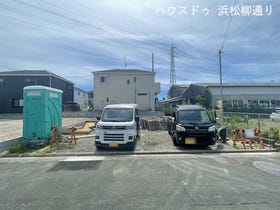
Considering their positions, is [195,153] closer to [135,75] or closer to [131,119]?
[131,119]

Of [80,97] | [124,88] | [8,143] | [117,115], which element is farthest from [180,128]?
[80,97]

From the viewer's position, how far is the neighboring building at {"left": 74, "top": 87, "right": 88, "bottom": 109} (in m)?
40.2

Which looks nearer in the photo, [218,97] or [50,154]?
[50,154]

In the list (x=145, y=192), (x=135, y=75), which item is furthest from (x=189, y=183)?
(x=135, y=75)

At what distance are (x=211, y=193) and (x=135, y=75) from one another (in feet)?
78.3

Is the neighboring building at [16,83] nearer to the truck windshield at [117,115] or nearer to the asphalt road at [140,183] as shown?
the truck windshield at [117,115]

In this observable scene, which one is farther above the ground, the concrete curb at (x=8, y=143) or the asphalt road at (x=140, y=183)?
the concrete curb at (x=8, y=143)

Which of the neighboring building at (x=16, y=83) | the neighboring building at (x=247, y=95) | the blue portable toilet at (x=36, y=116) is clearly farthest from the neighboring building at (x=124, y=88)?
the blue portable toilet at (x=36, y=116)

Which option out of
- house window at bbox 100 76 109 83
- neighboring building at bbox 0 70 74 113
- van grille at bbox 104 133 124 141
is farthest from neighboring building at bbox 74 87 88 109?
van grille at bbox 104 133 124 141

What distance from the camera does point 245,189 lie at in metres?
3.72

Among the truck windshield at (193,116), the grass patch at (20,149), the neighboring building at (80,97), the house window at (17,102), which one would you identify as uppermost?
the neighboring building at (80,97)

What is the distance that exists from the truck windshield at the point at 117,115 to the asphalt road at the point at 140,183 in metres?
1.79

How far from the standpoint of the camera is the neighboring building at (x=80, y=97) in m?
40.2

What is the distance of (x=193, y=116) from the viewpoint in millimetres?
7988
